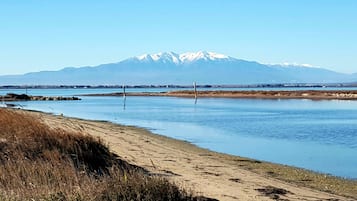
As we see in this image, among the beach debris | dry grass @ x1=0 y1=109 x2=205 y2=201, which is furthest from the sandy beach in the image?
dry grass @ x1=0 y1=109 x2=205 y2=201

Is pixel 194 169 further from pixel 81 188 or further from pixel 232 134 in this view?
pixel 232 134

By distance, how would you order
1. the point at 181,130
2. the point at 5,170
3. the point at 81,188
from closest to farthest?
the point at 81,188
the point at 5,170
the point at 181,130

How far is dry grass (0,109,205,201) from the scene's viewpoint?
803 cm

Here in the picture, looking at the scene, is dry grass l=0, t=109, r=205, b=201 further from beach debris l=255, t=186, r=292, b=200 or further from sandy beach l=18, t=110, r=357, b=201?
beach debris l=255, t=186, r=292, b=200

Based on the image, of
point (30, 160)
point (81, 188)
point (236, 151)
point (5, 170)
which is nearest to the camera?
point (81, 188)

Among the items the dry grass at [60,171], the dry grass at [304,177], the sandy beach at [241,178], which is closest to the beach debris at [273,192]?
the sandy beach at [241,178]

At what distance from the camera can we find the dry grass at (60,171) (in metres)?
8.03

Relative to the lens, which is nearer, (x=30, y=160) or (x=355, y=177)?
(x=30, y=160)

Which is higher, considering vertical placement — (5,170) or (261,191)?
(5,170)

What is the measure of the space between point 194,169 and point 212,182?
87.7 inches

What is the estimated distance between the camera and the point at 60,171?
9469 millimetres

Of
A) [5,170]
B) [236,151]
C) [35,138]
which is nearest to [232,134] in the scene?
[236,151]

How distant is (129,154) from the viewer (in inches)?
669

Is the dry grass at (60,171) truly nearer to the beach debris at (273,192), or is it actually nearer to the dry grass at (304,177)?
the beach debris at (273,192)
